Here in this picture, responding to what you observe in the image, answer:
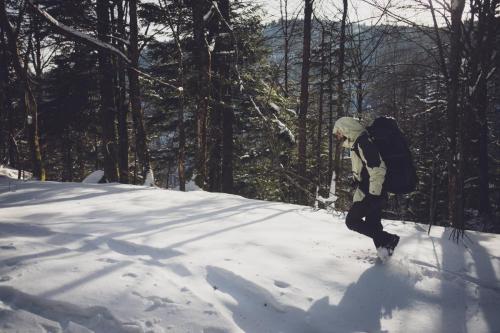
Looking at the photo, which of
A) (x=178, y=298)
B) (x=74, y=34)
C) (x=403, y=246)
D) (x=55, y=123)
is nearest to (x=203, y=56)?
(x=74, y=34)

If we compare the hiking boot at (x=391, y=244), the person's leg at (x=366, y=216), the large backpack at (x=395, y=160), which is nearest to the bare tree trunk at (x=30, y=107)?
the person's leg at (x=366, y=216)

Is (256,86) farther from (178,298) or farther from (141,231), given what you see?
(178,298)

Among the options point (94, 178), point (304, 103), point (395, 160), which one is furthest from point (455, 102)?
point (94, 178)

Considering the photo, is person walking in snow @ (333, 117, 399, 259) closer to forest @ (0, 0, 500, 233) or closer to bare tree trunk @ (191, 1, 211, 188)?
forest @ (0, 0, 500, 233)

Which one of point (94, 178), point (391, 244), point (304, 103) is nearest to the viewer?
point (391, 244)

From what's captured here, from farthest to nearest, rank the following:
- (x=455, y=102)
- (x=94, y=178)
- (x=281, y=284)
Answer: (x=94, y=178)
(x=455, y=102)
(x=281, y=284)

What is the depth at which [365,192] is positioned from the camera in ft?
12.3

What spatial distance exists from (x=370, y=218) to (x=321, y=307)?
1398 mm

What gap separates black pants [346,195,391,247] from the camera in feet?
12.1

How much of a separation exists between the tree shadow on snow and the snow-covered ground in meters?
0.01

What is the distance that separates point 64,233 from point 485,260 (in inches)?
196

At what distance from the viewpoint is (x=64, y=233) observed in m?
3.64

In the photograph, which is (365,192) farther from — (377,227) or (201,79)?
(201,79)

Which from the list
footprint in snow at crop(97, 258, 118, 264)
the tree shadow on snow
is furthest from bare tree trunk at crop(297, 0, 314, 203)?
footprint in snow at crop(97, 258, 118, 264)
